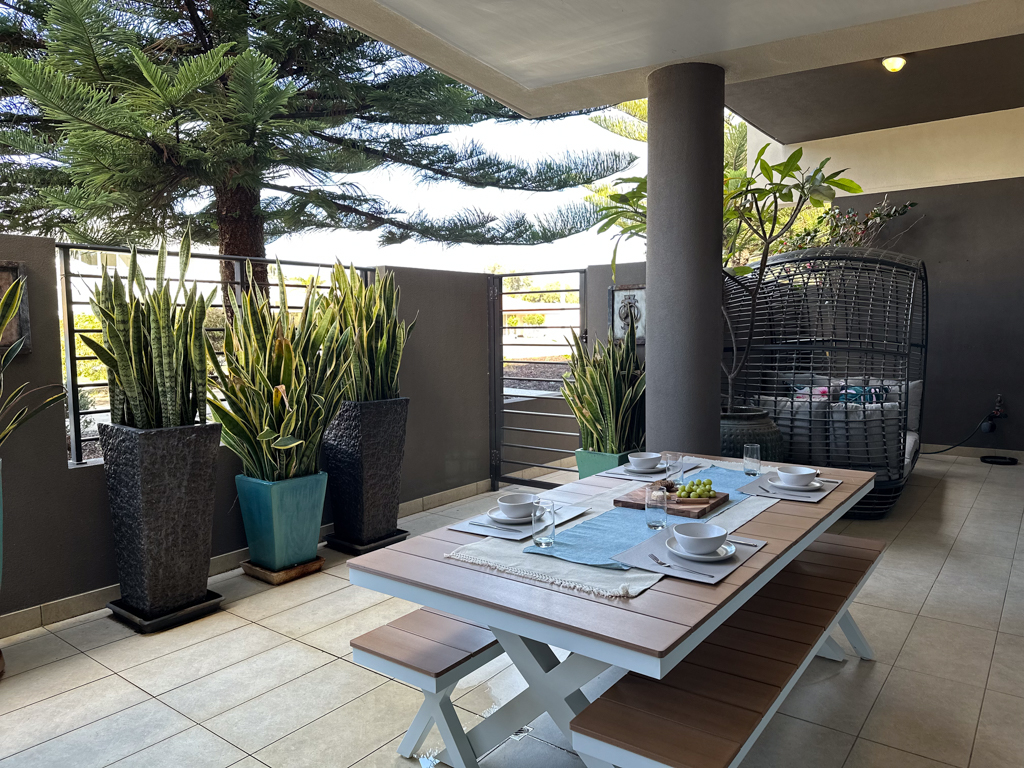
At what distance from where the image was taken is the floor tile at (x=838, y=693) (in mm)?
2053

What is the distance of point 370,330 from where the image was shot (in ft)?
11.8

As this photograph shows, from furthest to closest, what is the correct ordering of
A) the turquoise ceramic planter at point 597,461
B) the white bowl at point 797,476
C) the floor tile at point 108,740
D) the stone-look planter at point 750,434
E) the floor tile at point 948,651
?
the turquoise ceramic planter at point 597,461 < the stone-look planter at point 750,434 < the floor tile at point 948,651 < the white bowl at point 797,476 < the floor tile at point 108,740

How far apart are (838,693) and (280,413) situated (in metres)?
2.46

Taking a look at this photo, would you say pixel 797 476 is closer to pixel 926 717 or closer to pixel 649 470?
pixel 649 470

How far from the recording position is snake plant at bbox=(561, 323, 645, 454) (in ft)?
13.2

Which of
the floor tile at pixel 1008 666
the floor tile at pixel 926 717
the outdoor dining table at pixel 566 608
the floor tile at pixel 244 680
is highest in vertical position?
the outdoor dining table at pixel 566 608

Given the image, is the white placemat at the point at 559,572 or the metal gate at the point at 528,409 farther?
the metal gate at the point at 528,409

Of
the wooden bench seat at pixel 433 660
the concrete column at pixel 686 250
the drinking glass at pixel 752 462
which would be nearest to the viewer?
the wooden bench seat at pixel 433 660

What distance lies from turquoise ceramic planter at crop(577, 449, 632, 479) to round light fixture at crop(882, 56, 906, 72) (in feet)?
12.1

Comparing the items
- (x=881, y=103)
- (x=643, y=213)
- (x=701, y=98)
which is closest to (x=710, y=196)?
(x=701, y=98)

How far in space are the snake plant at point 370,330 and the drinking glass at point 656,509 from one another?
2.03 m

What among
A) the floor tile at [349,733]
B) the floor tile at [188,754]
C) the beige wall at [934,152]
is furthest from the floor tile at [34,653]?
the beige wall at [934,152]

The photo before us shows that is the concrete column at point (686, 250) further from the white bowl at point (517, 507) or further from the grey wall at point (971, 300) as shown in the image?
the grey wall at point (971, 300)

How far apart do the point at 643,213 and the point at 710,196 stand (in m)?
0.77
